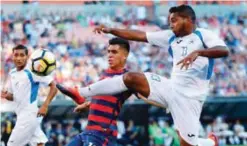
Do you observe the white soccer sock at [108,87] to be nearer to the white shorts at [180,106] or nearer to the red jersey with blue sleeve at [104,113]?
the red jersey with blue sleeve at [104,113]

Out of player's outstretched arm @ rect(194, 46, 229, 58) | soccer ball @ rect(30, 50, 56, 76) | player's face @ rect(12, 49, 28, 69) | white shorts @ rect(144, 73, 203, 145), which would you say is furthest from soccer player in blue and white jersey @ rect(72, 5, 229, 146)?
player's face @ rect(12, 49, 28, 69)

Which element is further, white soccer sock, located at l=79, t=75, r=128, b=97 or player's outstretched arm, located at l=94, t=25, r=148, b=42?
player's outstretched arm, located at l=94, t=25, r=148, b=42

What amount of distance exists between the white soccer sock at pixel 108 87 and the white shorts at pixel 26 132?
315 centimetres

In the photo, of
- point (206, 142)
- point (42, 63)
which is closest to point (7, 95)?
point (42, 63)

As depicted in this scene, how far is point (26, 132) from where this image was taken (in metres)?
11.3

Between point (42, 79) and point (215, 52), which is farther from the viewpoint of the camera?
point (42, 79)

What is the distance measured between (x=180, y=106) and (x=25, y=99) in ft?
11.8

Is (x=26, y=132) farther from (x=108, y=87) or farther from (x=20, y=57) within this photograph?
(x=108, y=87)

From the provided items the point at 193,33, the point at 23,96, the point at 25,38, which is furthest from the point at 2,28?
the point at 193,33

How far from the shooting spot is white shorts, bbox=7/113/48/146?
1127 cm

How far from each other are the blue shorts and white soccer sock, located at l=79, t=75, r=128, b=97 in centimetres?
50

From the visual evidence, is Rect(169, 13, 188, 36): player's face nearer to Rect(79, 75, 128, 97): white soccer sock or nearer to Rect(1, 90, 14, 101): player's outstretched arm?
Rect(79, 75, 128, 97): white soccer sock

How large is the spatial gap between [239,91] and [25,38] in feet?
28.4

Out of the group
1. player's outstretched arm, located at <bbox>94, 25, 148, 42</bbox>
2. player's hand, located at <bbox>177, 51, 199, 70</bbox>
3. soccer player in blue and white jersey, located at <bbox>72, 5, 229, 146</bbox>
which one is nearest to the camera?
player's hand, located at <bbox>177, 51, 199, 70</bbox>
